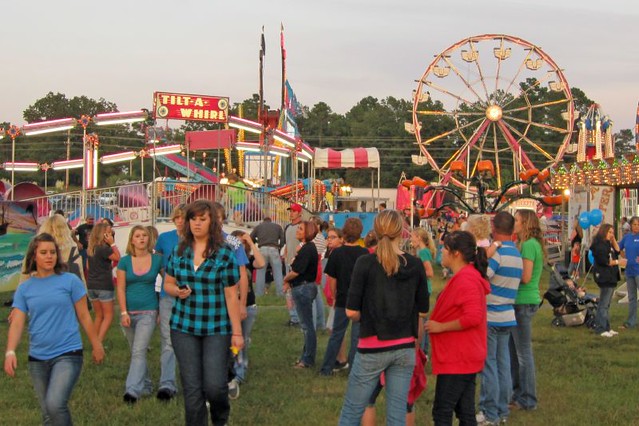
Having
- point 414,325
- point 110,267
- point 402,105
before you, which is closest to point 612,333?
point 110,267

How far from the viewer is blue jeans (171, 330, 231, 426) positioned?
5.19m

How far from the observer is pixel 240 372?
8.07 metres

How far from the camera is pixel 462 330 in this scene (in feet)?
16.9

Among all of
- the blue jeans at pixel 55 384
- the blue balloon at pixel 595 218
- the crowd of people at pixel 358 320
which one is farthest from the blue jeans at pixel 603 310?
the blue balloon at pixel 595 218

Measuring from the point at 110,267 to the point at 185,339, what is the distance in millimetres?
4007

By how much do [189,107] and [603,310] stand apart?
1454 cm

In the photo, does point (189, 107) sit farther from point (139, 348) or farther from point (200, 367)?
point (200, 367)

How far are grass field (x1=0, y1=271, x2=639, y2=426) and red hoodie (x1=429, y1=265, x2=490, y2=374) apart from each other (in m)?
1.75

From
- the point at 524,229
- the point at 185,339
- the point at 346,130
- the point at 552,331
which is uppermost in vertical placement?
the point at 346,130

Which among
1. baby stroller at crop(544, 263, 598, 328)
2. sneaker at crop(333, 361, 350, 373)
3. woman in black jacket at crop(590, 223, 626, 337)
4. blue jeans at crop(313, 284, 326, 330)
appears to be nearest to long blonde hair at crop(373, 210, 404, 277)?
sneaker at crop(333, 361, 350, 373)

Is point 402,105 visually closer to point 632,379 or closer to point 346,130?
point 346,130

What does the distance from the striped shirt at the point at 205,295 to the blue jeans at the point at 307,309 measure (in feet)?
12.0

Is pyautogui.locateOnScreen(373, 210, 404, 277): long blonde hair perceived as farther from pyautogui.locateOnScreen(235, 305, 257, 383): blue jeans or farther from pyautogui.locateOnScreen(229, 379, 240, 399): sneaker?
pyautogui.locateOnScreen(235, 305, 257, 383): blue jeans

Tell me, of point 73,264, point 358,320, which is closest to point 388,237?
point 358,320
